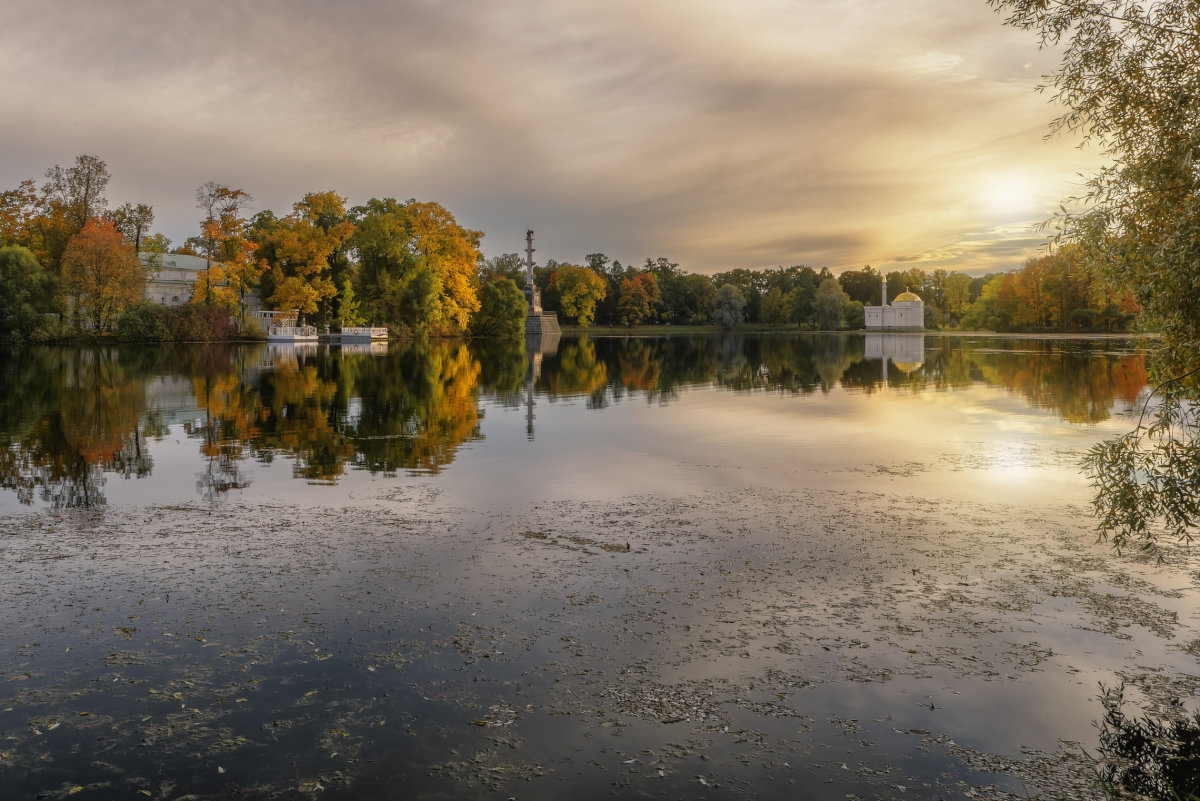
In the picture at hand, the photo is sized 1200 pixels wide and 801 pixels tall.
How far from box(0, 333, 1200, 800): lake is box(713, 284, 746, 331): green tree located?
13385 centimetres

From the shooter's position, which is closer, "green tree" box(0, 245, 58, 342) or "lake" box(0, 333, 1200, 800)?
"lake" box(0, 333, 1200, 800)

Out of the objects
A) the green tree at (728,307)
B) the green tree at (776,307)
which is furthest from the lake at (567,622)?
the green tree at (776,307)

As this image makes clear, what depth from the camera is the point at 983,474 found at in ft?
49.2

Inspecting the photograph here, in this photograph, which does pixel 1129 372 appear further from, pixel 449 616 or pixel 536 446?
pixel 449 616

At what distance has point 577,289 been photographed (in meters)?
140

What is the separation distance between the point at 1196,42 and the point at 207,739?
1120 cm

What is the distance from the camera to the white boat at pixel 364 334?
7850 centimetres

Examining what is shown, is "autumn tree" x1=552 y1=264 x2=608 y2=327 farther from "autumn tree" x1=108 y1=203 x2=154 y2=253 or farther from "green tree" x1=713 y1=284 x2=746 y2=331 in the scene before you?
"autumn tree" x1=108 y1=203 x2=154 y2=253

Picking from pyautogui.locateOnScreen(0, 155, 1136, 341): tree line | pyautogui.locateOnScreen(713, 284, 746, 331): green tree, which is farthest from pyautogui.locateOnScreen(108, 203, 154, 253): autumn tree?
pyautogui.locateOnScreen(713, 284, 746, 331): green tree

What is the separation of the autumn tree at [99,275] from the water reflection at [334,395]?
10769 mm

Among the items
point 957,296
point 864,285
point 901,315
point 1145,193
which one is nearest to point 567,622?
point 1145,193

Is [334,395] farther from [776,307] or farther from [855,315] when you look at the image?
[855,315]

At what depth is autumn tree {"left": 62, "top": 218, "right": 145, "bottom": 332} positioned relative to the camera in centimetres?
6391

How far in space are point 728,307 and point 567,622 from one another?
145 metres
